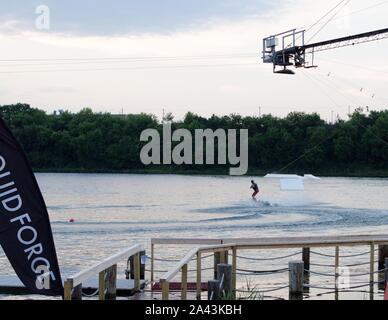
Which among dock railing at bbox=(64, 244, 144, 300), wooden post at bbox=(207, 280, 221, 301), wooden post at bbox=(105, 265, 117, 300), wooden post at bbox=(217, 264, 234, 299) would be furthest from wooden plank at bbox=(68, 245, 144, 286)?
wooden post at bbox=(217, 264, 234, 299)

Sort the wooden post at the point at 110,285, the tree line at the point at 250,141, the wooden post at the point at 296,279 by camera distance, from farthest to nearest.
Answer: the tree line at the point at 250,141 → the wooden post at the point at 296,279 → the wooden post at the point at 110,285

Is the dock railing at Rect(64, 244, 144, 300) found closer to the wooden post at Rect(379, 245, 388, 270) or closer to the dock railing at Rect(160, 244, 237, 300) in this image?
the dock railing at Rect(160, 244, 237, 300)

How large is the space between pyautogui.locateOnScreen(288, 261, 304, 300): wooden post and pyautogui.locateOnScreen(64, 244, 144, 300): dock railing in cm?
307

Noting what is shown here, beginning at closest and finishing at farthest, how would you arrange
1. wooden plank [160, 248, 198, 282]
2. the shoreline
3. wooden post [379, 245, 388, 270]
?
1. wooden plank [160, 248, 198, 282]
2. wooden post [379, 245, 388, 270]
3. the shoreline

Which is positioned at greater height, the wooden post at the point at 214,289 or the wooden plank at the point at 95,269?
the wooden plank at the point at 95,269

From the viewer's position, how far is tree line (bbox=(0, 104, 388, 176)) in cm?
11156

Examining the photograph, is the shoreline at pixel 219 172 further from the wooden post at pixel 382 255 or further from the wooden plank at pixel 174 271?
the wooden plank at pixel 174 271

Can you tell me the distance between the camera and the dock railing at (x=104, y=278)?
948 cm

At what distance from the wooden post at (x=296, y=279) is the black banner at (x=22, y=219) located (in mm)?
8118

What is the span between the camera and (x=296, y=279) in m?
15.6

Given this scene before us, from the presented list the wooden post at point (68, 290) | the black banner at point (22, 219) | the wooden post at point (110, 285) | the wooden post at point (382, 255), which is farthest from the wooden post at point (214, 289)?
the wooden post at point (382, 255)

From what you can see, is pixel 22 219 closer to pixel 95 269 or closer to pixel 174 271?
pixel 95 269

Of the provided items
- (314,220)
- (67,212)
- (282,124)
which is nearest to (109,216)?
(67,212)
